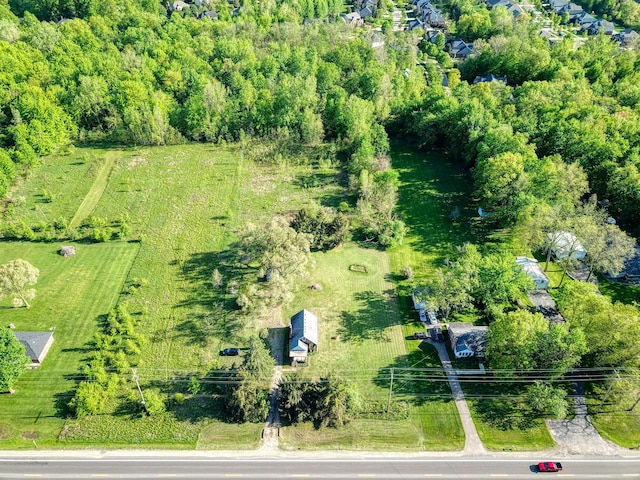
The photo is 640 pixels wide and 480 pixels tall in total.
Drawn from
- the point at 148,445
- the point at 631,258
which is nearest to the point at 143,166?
the point at 148,445

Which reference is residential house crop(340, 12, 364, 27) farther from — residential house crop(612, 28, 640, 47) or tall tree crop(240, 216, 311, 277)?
tall tree crop(240, 216, 311, 277)

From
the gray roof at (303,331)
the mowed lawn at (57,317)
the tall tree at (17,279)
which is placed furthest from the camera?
the tall tree at (17,279)

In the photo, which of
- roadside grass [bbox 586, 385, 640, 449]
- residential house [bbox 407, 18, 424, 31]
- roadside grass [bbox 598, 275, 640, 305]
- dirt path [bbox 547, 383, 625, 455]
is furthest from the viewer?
residential house [bbox 407, 18, 424, 31]

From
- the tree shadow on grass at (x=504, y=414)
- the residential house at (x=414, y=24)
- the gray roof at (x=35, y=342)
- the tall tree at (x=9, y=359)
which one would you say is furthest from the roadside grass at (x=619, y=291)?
the residential house at (x=414, y=24)

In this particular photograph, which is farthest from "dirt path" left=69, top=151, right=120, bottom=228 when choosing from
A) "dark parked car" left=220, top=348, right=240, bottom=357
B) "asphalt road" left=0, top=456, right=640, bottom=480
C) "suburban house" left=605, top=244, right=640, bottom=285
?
"suburban house" left=605, top=244, right=640, bottom=285

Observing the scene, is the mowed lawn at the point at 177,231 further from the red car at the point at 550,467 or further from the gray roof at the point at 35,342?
the red car at the point at 550,467
